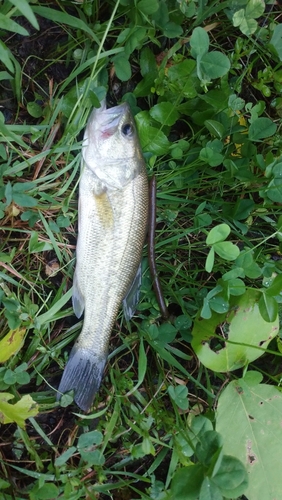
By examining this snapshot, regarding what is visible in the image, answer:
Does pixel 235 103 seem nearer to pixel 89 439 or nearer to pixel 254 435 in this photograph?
pixel 254 435

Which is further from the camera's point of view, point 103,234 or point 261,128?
point 261,128

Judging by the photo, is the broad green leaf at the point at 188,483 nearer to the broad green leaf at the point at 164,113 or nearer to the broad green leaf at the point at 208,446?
the broad green leaf at the point at 208,446

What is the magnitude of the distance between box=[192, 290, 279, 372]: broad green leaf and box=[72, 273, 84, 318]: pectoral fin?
513 mm

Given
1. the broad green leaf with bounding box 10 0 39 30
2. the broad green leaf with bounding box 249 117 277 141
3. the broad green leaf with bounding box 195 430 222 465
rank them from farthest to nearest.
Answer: the broad green leaf with bounding box 249 117 277 141 < the broad green leaf with bounding box 195 430 222 465 < the broad green leaf with bounding box 10 0 39 30

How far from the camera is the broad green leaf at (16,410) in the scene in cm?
181

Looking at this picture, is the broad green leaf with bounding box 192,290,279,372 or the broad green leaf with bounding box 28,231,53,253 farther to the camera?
the broad green leaf with bounding box 192,290,279,372

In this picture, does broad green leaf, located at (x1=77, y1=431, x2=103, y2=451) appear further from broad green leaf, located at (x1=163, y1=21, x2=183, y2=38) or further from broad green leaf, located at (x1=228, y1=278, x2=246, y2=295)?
broad green leaf, located at (x1=163, y1=21, x2=183, y2=38)

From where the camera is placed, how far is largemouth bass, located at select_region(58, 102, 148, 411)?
6.17 ft

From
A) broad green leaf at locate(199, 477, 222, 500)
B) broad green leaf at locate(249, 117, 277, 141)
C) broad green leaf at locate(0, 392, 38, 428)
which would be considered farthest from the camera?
broad green leaf at locate(249, 117, 277, 141)

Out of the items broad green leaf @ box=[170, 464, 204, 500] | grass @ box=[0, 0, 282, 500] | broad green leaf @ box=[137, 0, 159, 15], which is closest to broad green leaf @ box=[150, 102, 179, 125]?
grass @ box=[0, 0, 282, 500]

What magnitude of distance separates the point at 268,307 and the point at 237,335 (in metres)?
0.20

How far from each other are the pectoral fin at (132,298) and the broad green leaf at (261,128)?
743 millimetres

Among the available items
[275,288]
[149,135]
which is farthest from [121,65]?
[275,288]

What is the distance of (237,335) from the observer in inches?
79.8
